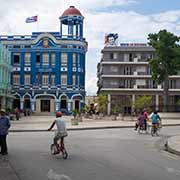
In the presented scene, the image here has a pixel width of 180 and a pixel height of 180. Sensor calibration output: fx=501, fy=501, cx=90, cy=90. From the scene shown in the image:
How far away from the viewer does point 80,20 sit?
97.4 m

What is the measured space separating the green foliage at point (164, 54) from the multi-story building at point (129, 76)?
26580 millimetres

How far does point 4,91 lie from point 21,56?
57.4ft

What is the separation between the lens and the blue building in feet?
311

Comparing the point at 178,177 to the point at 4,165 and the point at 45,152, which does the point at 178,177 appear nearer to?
the point at 4,165

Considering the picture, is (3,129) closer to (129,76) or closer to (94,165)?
(94,165)

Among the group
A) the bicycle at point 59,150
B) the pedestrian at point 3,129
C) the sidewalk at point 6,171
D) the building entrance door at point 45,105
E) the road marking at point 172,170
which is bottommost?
the road marking at point 172,170

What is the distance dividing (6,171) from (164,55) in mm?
57871

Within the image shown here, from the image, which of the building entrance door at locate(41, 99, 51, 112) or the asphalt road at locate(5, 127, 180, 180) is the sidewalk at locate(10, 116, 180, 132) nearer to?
the asphalt road at locate(5, 127, 180, 180)

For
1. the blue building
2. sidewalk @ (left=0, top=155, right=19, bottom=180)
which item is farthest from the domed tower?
sidewalk @ (left=0, top=155, right=19, bottom=180)

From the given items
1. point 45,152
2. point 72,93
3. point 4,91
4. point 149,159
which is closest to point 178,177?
point 149,159

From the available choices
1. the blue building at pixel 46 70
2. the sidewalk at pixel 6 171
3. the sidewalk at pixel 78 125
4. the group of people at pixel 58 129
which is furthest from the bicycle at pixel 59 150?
the blue building at pixel 46 70

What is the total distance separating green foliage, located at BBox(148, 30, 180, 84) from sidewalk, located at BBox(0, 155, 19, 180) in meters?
54.8

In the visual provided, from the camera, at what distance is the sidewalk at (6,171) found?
12827 mm

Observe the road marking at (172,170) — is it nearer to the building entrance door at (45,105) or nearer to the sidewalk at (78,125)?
the sidewalk at (78,125)
